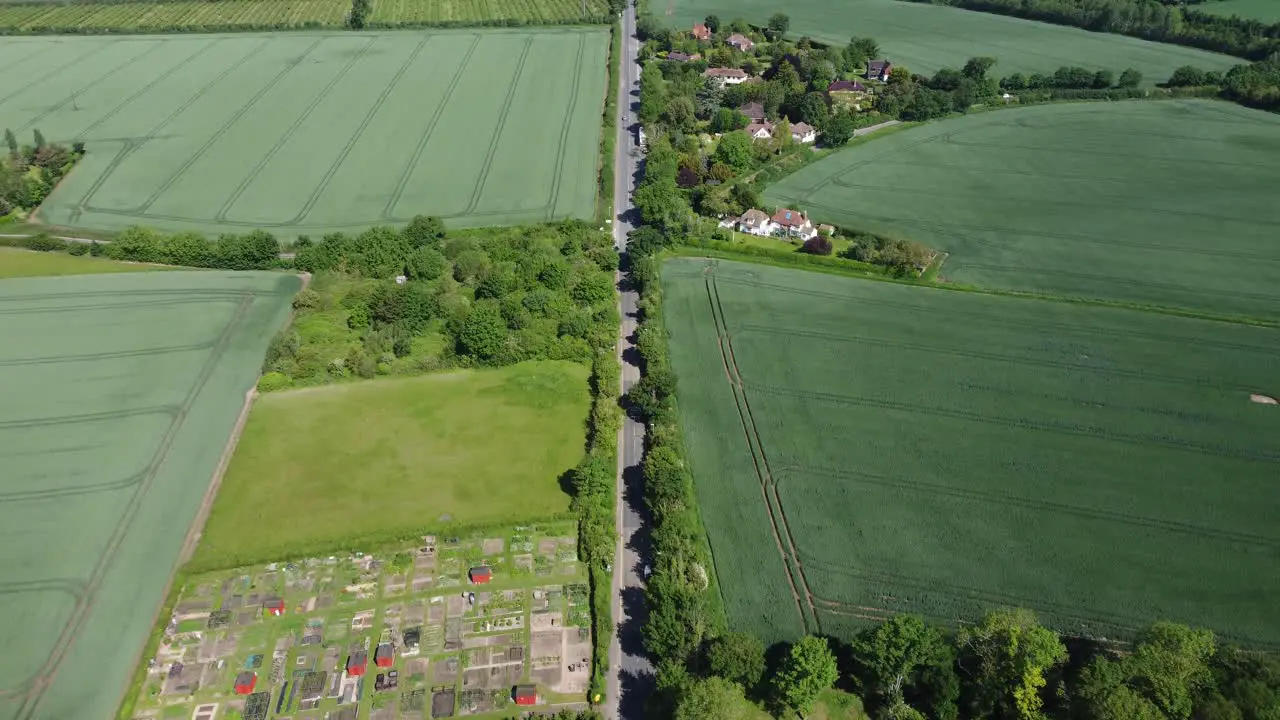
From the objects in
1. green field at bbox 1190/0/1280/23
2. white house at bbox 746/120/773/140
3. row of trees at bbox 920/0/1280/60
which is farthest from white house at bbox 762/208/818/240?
green field at bbox 1190/0/1280/23

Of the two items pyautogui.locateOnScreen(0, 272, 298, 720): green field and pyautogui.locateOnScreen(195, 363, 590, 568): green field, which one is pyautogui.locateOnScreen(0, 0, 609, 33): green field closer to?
pyautogui.locateOnScreen(0, 272, 298, 720): green field

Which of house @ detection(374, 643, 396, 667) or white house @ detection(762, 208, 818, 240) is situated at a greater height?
white house @ detection(762, 208, 818, 240)

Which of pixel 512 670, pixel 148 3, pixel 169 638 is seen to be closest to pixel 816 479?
pixel 512 670

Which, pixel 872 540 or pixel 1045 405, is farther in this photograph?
pixel 1045 405

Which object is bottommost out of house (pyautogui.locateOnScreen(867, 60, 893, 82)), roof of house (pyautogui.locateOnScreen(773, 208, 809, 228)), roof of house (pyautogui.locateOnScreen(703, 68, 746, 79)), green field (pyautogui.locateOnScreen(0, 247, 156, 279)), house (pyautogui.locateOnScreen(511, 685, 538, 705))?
house (pyautogui.locateOnScreen(511, 685, 538, 705))

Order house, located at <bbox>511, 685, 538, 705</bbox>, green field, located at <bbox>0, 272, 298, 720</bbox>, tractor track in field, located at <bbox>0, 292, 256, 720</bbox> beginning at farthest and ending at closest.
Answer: green field, located at <bbox>0, 272, 298, 720</bbox>
tractor track in field, located at <bbox>0, 292, 256, 720</bbox>
house, located at <bbox>511, 685, 538, 705</bbox>

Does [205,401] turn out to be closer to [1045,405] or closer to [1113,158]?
[1045,405]
